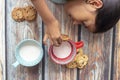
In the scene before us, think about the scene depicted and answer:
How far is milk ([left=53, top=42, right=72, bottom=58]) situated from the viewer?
3.89 ft

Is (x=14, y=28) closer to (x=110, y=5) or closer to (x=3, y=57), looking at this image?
(x=3, y=57)

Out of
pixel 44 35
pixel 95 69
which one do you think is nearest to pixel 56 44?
pixel 44 35

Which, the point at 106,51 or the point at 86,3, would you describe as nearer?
the point at 86,3

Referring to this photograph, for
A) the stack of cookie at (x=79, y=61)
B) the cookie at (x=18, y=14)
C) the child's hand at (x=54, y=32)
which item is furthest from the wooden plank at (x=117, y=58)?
the cookie at (x=18, y=14)

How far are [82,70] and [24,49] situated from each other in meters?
0.25

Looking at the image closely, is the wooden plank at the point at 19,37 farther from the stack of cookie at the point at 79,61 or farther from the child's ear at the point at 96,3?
the child's ear at the point at 96,3

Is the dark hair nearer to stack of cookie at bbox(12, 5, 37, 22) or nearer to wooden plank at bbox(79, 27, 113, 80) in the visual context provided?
wooden plank at bbox(79, 27, 113, 80)

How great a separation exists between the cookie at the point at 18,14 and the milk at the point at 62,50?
0.17 meters

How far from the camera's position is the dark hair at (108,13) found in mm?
1065

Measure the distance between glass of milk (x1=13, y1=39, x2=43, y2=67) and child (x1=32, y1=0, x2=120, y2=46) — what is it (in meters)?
0.07

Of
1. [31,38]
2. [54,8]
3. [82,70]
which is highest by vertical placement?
[54,8]

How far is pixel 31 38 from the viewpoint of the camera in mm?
1219

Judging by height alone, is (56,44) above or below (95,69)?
above

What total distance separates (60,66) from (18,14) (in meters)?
0.27
